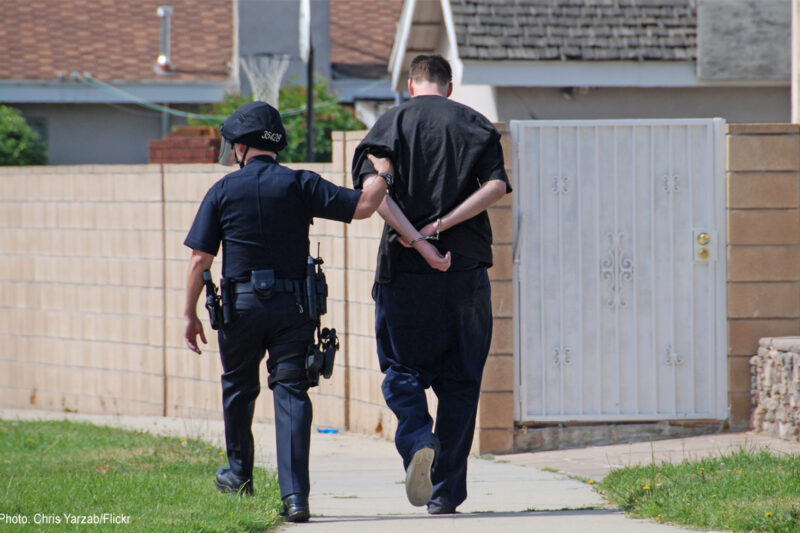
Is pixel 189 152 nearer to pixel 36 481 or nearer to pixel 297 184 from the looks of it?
pixel 36 481

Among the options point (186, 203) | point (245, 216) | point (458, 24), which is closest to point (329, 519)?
point (245, 216)

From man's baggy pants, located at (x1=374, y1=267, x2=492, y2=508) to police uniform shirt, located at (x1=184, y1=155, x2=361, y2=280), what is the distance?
441 millimetres

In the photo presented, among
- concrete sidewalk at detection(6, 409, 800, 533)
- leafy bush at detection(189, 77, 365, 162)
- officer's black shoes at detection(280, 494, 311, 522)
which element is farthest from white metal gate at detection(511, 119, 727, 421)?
leafy bush at detection(189, 77, 365, 162)

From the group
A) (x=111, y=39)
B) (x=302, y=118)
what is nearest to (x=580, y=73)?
(x=302, y=118)

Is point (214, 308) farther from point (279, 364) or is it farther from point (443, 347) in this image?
point (443, 347)

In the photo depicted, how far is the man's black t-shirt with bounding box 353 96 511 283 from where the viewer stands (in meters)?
4.96

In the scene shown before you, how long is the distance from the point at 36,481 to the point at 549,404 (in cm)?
303

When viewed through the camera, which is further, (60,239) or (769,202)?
(60,239)

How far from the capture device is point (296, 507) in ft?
15.7

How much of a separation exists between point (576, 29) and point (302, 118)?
29.9 ft

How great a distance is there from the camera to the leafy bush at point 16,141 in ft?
65.6

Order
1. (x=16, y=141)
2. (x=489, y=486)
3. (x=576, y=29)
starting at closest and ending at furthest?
(x=489, y=486) < (x=576, y=29) < (x=16, y=141)

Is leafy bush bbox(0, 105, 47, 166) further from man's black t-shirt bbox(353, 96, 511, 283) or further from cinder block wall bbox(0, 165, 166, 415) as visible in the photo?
man's black t-shirt bbox(353, 96, 511, 283)

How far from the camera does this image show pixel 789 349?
21.7 feet
